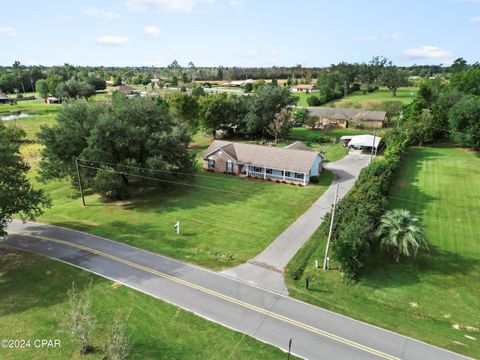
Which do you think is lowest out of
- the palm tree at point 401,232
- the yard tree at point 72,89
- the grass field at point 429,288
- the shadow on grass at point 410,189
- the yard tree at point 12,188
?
the grass field at point 429,288

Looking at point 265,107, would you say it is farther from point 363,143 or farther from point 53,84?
point 53,84

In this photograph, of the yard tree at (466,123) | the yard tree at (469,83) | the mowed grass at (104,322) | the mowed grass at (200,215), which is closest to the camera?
the mowed grass at (104,322)

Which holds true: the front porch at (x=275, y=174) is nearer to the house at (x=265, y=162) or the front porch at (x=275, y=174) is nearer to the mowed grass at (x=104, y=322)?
the house at (x=265, y=162)

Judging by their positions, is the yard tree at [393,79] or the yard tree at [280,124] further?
the yard tree at [393,79]

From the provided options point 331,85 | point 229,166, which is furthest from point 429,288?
Answer: point 331,85

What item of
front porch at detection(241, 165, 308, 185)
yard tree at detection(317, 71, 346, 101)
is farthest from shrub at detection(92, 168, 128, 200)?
yard tree at detection(317, 71, 346, 101)

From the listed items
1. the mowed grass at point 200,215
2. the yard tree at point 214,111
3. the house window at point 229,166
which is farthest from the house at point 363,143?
the yard tree at point 214,111

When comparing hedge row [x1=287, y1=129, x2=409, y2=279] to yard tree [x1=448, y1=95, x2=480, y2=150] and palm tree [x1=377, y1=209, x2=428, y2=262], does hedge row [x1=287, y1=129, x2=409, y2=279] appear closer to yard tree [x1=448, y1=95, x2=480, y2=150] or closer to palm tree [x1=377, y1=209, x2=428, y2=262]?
palm tree [x1=377, y1=209, x2=428, y2=262]
